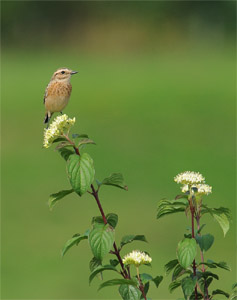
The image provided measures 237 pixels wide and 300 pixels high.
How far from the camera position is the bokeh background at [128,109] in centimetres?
1672

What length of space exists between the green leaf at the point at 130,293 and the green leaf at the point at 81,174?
41cm

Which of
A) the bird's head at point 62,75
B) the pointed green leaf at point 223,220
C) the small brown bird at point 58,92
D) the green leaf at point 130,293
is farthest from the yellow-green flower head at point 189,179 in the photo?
the bird's head at point 62,75

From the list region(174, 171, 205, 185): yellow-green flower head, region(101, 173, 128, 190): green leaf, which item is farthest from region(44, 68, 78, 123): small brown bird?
region(174, 171, 205, 185): yellow-green flower head

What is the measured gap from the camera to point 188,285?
3191 millimetres

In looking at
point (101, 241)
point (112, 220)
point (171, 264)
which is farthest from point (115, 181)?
point (171, 264)

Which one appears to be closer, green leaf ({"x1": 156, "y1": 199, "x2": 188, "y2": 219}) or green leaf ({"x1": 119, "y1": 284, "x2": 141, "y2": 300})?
green leaf ({"x1": 119, "y1": 284, "x2": 141, "y2": 300})

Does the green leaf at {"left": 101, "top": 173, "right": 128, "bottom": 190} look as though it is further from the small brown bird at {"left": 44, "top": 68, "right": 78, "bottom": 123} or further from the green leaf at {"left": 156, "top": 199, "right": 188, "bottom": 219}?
the small brown bird at {"left": 44, "top": 68, "right": 78, "bottom": 123}

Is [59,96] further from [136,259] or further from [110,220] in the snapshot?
[136,259]

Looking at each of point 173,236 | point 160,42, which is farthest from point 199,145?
point 160,42

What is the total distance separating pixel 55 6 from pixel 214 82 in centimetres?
1696

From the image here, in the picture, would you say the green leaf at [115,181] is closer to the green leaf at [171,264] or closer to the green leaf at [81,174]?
the green leaf at [81,174]

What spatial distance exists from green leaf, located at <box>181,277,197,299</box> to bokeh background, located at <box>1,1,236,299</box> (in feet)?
27.0

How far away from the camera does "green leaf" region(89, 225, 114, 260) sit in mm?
3138

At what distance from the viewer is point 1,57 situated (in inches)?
1656
